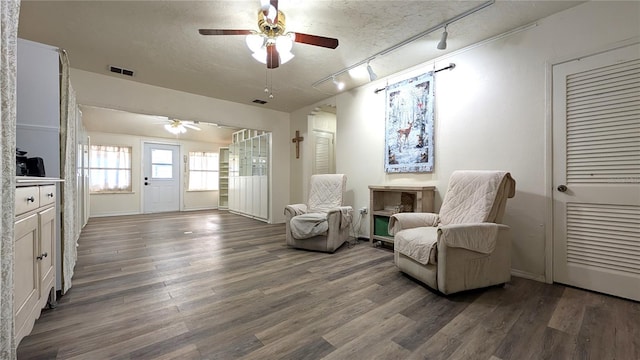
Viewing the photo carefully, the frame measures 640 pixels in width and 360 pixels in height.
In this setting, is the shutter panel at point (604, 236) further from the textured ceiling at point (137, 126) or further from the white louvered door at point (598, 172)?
the textured ceiling at point (137, 126)

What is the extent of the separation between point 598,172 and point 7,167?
12.2 feet

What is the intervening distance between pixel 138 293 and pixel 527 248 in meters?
3.59

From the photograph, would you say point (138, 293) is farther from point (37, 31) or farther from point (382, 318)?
point (37, 31)

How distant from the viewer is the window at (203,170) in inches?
301

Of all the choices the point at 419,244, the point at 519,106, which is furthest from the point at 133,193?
the point at 519,106

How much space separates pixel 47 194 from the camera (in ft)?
5.57

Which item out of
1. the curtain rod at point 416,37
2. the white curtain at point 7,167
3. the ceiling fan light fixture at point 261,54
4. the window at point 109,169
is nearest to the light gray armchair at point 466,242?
the curtain rod at point 416,37

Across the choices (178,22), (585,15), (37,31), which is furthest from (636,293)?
(37,31)

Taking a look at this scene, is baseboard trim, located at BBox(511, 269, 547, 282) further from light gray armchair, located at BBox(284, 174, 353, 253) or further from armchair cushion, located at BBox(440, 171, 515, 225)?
light gray armchair, located at BBox(284, 174, 353, 253)

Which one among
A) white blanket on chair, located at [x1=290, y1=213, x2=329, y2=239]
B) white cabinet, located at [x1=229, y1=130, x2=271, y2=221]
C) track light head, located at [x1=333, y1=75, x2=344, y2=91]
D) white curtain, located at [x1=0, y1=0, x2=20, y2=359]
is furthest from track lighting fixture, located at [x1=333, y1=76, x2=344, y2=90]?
white curtain, located at [x1=0, y1=0, x2=20, y2=359]

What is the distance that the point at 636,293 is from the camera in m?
1.91

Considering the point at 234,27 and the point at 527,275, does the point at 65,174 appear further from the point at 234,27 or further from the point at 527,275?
the point at 527,275

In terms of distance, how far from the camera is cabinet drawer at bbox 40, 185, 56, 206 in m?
1.59

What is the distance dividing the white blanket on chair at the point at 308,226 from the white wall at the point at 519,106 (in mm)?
1409
